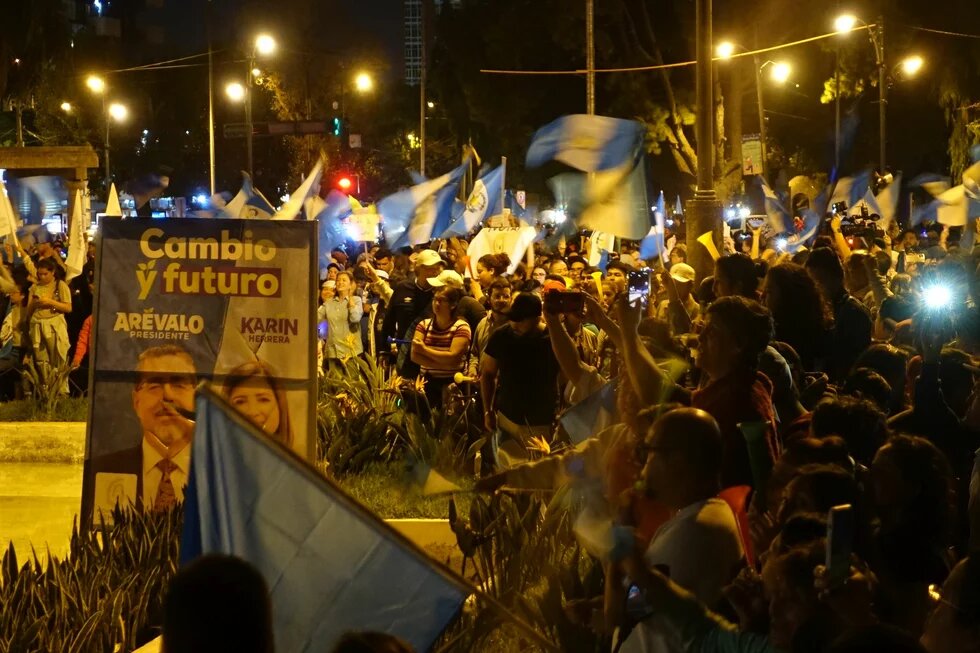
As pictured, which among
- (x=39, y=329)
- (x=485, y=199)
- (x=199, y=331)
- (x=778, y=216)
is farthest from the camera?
(x=485, y=199)

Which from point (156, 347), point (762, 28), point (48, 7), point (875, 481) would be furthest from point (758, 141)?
point (875, 481)

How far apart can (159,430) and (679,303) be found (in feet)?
12.4

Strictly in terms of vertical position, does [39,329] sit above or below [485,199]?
below

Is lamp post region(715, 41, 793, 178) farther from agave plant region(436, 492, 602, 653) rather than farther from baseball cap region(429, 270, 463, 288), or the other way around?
agave plant region(436, 492, 602, 653)

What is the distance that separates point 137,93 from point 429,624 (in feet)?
228

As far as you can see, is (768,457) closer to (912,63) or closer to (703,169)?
(703,169)

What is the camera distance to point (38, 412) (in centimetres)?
1235

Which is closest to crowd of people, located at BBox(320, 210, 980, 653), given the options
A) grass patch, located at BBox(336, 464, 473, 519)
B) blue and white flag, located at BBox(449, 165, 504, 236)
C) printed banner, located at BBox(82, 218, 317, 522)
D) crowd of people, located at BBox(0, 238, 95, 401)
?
grass patch, located at BBox(336, 464, 473, 519)

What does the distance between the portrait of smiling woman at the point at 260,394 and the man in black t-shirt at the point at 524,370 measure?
1786 mm

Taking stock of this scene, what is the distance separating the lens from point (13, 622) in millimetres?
5375

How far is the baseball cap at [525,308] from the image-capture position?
313 inches

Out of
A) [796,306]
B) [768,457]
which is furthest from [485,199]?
[768,457]

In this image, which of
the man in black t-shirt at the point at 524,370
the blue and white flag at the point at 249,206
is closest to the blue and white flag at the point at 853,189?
the blue and white flag at the point at 249,206

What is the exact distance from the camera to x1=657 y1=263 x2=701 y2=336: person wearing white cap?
8.83 meters
